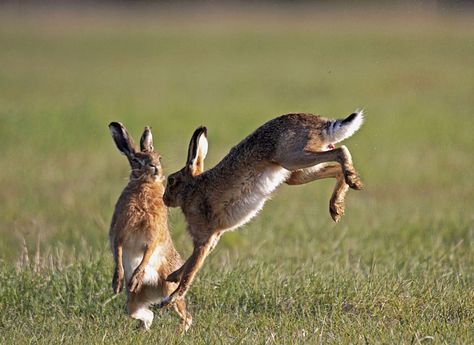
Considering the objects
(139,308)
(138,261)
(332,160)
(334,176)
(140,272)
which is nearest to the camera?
(332,160)

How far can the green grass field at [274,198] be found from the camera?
639 centimetres

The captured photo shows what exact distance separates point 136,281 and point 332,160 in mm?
1501

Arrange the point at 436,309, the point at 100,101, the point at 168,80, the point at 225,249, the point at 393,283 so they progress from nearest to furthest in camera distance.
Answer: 1. the point at 436,309
2. the point at 393,283
3. the point at 225,249
4. the point at 100,101
5. the point at 168,80

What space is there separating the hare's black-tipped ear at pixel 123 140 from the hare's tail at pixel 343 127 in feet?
4.94

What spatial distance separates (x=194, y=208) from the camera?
6539mm

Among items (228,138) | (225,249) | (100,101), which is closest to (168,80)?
(100,101)

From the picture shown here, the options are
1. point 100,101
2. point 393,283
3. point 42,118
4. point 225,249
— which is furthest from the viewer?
point 100,101

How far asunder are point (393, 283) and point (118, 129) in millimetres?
2074

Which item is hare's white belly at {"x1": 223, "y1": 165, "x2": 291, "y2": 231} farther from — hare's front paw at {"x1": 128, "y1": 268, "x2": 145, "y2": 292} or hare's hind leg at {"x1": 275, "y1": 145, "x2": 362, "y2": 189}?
hare's front paw at {"x1": 128, "y1": 268, "x2": 145, "y2": 292}

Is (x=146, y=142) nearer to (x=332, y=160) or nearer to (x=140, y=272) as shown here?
(x=140, y=272)

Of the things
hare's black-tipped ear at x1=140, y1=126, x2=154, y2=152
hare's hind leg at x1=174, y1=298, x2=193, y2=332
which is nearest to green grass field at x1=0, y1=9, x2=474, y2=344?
hare's hind leg at x1=174, y1=298, x2=193, y2=332

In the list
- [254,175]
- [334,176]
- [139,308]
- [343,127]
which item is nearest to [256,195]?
[254,175]

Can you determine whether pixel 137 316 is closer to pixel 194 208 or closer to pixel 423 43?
pixel 194 208

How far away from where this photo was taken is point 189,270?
20.7ft
